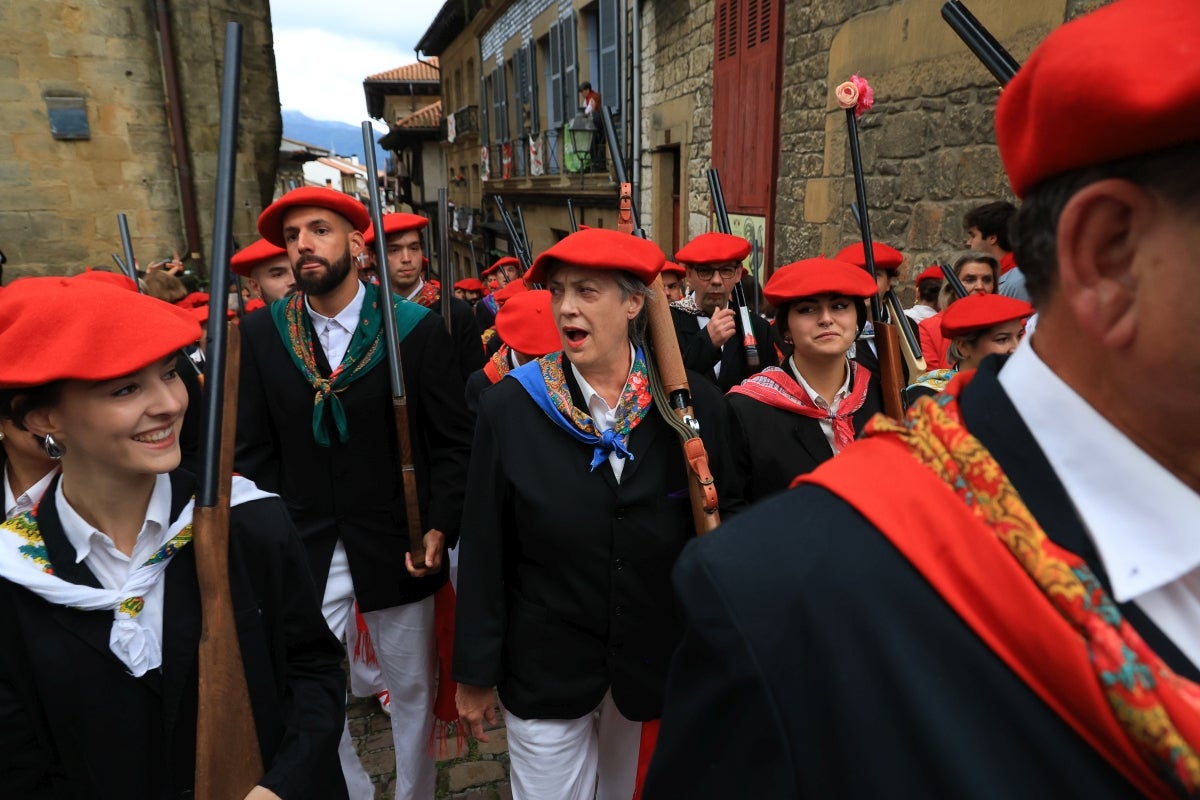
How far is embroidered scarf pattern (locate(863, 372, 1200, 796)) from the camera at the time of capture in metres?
0.58

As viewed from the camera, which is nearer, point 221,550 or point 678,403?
point 221,550

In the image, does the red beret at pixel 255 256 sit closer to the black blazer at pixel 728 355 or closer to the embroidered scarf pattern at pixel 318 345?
the embroidered scarf pattern at pixel 318 345

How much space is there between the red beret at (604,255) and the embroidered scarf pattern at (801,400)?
64 cm

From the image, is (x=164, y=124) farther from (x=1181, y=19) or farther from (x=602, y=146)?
(x=1181, y=19)

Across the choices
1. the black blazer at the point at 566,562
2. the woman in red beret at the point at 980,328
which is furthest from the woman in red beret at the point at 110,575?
the woman in red beret at the point at 980,328

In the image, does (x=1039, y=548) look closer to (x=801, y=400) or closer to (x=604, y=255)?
(x=604, y=255)

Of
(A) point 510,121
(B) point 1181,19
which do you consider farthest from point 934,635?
(A) point 510,121

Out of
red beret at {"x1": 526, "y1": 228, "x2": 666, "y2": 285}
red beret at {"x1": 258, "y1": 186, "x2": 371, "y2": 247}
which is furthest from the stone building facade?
red beret at {"x1": 526, "y1": 228, "x2": 666, "y2": 285}

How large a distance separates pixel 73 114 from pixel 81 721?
965 cm

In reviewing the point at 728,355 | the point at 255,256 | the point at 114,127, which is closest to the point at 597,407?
the point at 728,355

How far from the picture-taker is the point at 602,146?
528 inches

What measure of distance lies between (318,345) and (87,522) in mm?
1414

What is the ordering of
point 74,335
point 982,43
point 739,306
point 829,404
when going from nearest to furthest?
point 74,335 < point 982,43 < point 829,404 < point 739,306

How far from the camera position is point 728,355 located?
3.96 meters
